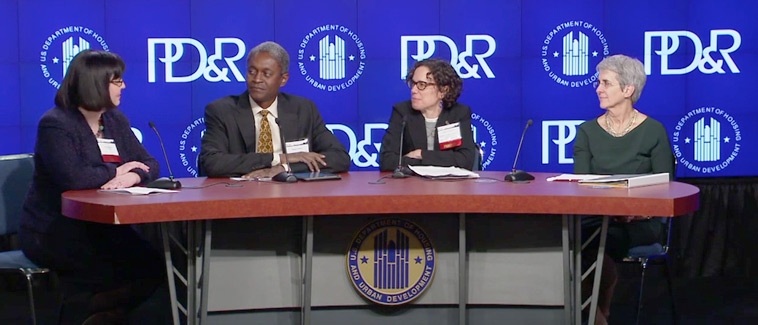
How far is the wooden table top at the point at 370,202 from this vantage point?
287 cm

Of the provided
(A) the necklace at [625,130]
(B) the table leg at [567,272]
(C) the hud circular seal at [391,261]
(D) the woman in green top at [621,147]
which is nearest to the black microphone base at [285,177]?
(C) the hud circular seal at [391,261]

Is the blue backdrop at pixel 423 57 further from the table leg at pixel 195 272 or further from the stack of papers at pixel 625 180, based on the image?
the table leg at pixel 195 272

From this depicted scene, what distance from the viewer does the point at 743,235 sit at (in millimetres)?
5391

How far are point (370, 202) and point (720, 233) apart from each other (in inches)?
127

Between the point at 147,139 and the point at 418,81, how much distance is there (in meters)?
1.83

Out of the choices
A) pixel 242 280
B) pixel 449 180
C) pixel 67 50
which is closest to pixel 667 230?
pixel 449 180

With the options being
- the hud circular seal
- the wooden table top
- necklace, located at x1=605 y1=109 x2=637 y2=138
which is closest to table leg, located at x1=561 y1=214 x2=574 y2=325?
the wooden table top

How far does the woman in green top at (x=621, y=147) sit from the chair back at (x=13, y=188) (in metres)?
2.51

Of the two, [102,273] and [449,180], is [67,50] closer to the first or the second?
[102,273]

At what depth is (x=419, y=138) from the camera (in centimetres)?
447

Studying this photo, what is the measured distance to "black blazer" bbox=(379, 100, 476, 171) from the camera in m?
4.29

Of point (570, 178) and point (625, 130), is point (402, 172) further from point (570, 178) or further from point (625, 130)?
point (625, 130)

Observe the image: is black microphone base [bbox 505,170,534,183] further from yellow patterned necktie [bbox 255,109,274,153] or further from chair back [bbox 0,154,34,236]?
chair back [bbox 0,154,34,236]

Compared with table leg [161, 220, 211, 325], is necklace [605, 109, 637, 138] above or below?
above
